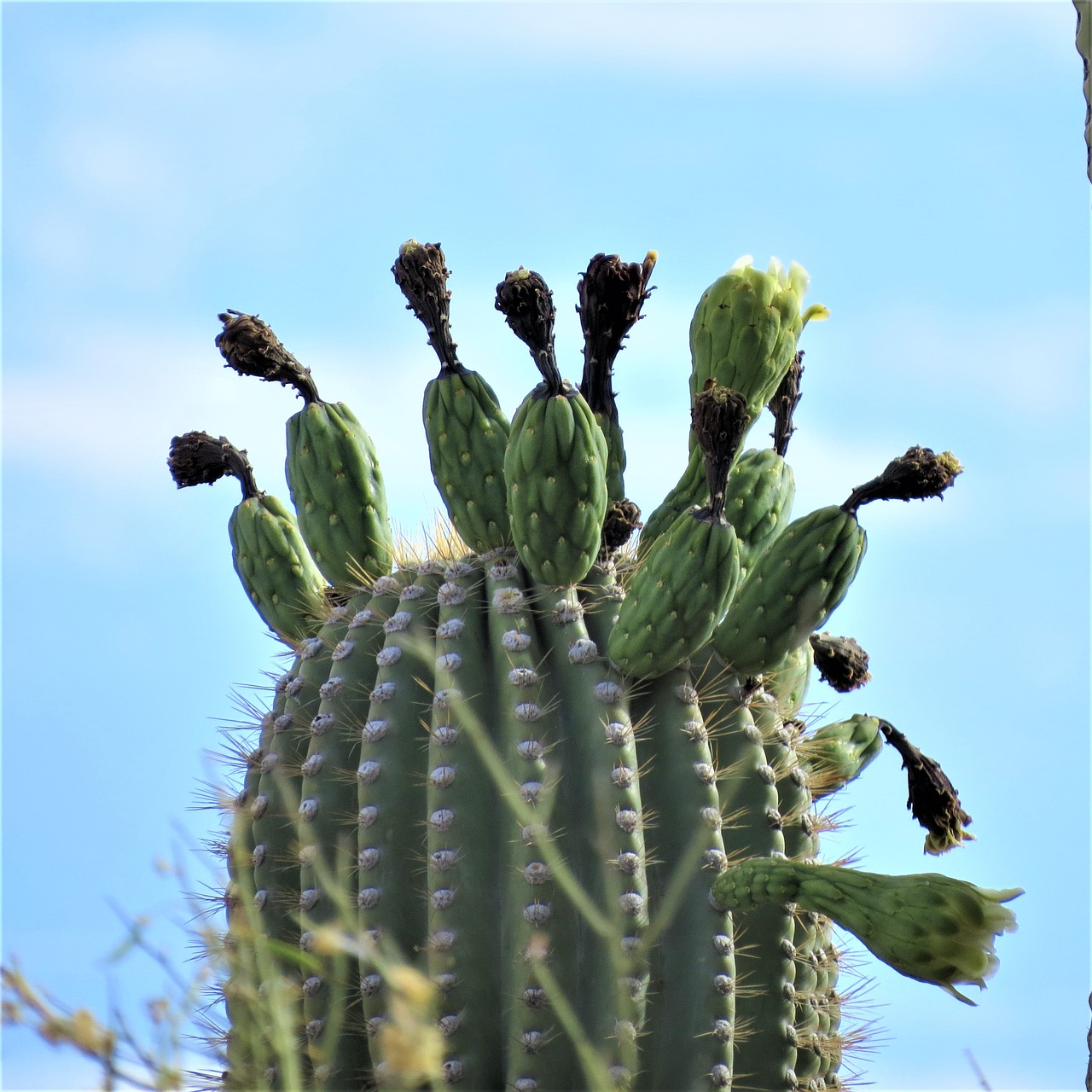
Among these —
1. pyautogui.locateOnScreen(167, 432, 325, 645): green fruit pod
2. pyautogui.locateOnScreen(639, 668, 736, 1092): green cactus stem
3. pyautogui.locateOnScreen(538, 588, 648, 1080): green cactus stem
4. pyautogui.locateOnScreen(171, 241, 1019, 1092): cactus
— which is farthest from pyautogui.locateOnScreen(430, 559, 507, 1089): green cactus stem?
pyautogui.locateOnScreen(167, 432, 325, 645): green fruit pod

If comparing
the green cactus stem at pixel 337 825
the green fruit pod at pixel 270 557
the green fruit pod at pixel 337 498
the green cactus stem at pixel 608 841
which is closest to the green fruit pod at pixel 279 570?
the green fruit pod at pixel 270 557

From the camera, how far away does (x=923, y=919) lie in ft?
6.72

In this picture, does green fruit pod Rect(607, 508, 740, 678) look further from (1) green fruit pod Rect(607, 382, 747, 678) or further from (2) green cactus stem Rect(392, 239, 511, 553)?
(2) green cactus stem Rect(392, 239, 511, 553)

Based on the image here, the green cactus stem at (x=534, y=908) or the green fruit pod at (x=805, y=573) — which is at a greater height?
the green fruit pod at (x=805, y=573)

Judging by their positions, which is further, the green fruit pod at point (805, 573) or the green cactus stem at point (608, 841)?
the green fruit pod at point (805, 573)

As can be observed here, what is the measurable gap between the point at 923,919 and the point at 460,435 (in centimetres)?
127

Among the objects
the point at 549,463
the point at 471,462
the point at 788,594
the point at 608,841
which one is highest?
the point at 471,462

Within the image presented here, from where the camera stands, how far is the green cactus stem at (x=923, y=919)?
204 centimetres

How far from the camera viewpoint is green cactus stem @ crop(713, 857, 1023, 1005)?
204cm

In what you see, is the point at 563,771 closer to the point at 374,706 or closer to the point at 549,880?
the point at 549,880

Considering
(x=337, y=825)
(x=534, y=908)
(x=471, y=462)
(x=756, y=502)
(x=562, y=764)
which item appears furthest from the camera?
(x=756, y=502)

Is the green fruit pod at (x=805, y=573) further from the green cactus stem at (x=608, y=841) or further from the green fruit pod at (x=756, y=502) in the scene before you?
the green cactus stem at (x=608, y=841)

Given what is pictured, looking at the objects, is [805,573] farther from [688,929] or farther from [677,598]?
[688,929]

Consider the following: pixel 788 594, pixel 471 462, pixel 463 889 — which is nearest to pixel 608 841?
pixel 463 889
